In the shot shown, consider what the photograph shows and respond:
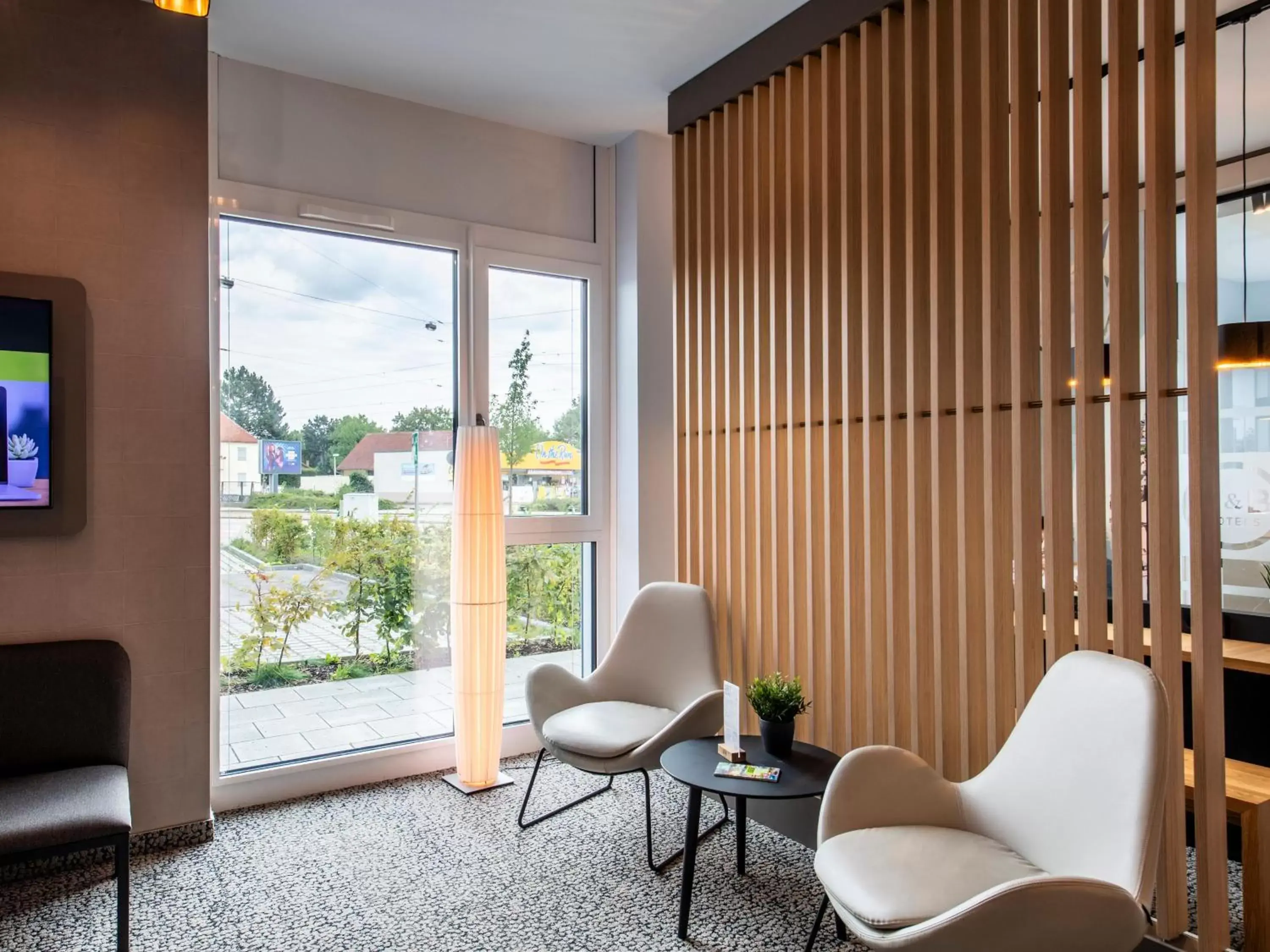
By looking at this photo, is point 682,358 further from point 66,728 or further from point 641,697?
point 66,728

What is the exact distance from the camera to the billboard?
3711mm

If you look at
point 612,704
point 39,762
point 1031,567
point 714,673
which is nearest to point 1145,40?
point 1031,567

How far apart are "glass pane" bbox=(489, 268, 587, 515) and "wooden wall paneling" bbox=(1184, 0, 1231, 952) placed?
3019mm

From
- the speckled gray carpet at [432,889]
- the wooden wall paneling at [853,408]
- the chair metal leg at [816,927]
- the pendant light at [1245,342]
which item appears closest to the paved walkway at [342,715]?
the speckled gray carpet at [432,889]

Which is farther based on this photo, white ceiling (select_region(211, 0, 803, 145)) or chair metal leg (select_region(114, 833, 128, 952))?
white ceiling (select_region(211, 0, 803, 145))

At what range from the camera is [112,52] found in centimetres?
314

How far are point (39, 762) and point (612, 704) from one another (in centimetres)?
207

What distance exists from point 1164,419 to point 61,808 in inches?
128

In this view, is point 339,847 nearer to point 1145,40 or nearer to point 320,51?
point 320,51

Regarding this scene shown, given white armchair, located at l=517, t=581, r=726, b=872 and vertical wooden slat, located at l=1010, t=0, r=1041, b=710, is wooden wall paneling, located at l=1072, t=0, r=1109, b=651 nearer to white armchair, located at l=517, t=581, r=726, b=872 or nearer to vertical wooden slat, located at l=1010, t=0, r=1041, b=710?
vertical wooden slat, located at l=1010, t=0, r=1041, b=710

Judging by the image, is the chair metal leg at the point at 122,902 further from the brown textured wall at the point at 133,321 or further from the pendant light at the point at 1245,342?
the pendant light at the point at 1245,342

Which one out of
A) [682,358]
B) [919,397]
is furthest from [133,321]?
[919,397]

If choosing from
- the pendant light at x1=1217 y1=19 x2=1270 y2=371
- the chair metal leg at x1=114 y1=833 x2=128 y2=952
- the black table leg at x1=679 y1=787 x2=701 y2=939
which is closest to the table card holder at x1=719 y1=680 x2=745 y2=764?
the black table leg at x1=679 y1=787 x2=701 y2=939

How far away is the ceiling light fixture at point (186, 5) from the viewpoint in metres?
2.31
